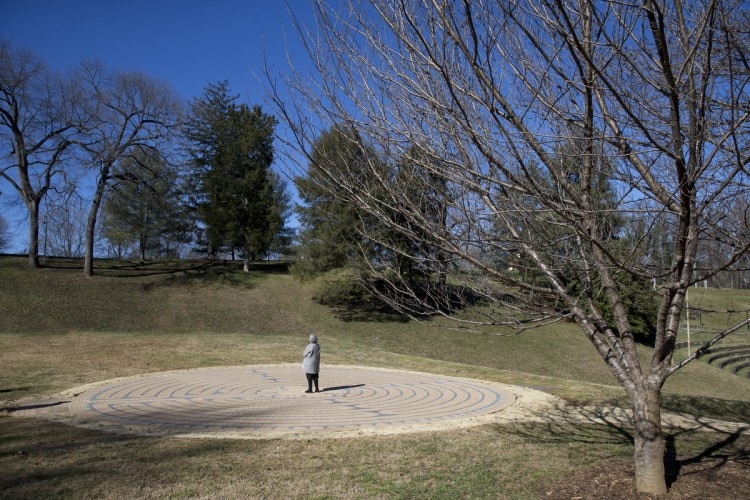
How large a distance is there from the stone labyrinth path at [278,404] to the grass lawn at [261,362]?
0.69 metres

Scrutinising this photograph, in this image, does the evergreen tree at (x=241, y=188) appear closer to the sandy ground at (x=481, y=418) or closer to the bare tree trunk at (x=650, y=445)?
the sandy ground at (x=481, y=418)

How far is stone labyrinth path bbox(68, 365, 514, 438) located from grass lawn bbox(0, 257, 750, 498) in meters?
0.69

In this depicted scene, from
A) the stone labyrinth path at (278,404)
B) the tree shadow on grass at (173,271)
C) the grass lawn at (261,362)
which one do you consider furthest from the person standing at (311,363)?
the tree shadow on grass at (173,271)

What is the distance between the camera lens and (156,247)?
5128cm

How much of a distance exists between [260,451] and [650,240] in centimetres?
511

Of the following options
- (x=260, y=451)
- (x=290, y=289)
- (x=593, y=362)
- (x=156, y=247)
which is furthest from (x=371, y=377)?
(x=156, y=247)

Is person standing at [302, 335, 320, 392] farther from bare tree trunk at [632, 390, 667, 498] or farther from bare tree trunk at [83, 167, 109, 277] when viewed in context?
bare tree trunk at [83, 167, 109, 277]

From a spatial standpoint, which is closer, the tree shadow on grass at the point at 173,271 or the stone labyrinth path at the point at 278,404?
the stone labyrinth path at the point at 278,404

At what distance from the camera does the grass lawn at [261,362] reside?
18.6 feet

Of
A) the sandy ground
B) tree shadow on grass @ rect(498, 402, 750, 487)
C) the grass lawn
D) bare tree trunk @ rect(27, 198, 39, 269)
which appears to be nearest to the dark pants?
A: the sandy ground

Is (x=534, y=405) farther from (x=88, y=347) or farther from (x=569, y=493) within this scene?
(x=88, y=347)

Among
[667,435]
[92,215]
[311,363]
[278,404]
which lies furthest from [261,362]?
[92,215]

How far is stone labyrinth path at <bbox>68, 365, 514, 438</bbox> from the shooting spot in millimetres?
8250

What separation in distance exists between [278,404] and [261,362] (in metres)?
6.37
